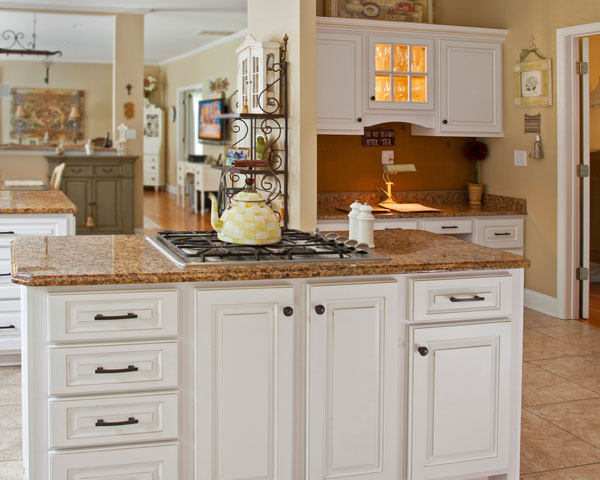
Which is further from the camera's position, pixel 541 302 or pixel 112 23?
pixel 112 23

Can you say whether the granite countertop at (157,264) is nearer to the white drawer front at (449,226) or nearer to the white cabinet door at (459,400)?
the white cabinet door at (459,400)

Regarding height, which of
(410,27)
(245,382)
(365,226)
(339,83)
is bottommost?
(245,382)

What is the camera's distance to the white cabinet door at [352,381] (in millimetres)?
2439

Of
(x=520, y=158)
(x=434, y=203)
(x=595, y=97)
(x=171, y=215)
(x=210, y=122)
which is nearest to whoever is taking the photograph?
(x=520, y=158)

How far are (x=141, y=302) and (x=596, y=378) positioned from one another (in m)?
2.88

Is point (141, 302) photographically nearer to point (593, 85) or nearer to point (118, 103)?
point (593, 85)

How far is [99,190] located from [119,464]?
6914 millimetres

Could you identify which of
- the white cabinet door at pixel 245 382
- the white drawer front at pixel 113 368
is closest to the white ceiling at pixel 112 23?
the white cabinet door at pixel 245 382

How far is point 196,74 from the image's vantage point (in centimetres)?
1347

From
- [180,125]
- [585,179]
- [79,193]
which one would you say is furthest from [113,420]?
[180,125]

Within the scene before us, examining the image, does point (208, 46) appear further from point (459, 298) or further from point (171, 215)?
point (459, 298)

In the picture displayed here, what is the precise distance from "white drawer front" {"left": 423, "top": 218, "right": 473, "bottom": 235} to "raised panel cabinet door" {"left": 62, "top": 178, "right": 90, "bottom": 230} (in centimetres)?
472

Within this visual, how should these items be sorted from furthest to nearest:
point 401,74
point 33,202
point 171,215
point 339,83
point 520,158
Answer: point 171,215
point 520,158
point 401,74
point 339,83
point 33,202

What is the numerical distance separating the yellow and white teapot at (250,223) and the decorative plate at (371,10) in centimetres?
330
